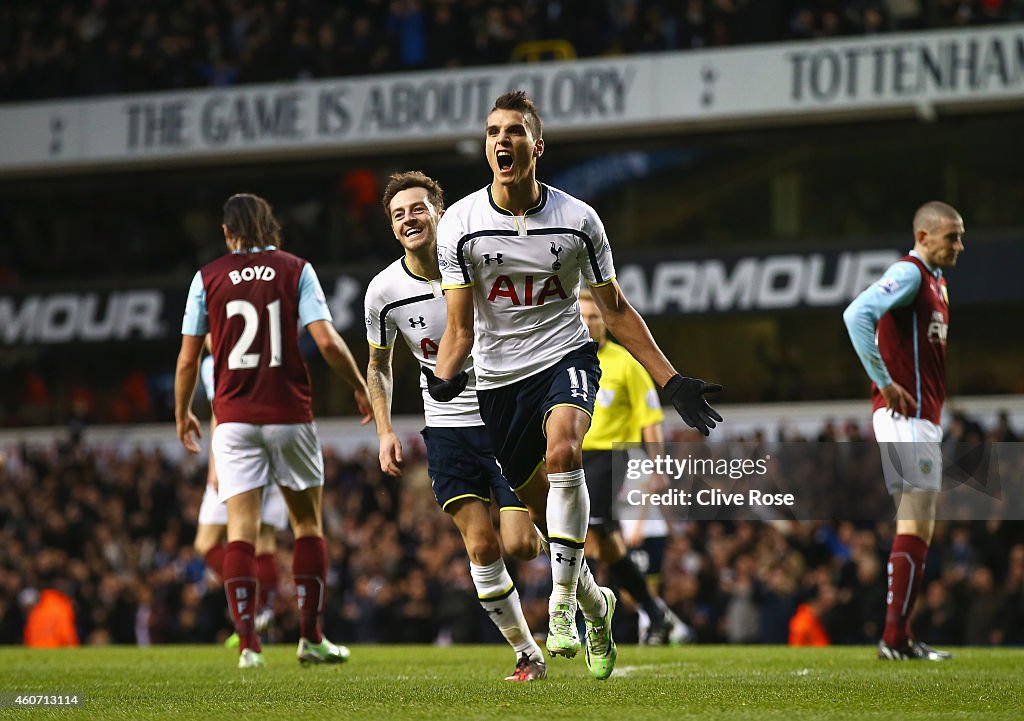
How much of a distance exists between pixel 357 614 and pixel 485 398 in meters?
9.68

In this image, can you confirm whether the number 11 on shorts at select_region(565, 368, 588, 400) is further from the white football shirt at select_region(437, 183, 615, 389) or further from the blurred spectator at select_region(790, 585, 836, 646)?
the blurred spectator at select_region(790, 585, 836, 646)

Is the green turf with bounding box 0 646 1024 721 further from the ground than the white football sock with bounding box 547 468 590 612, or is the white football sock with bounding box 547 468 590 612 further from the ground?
the white football sock with bounding box 547 468 590 612

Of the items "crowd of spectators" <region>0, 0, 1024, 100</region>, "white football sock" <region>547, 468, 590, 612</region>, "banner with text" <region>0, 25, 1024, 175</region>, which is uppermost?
"crowd of spectators" <region>0, 0, 1024, 100</region>

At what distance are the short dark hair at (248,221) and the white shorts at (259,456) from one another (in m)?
0.96

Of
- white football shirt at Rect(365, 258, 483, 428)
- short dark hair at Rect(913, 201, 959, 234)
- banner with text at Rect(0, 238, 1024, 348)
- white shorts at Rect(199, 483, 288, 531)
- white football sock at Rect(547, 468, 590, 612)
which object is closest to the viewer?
white football sock at Rect(547, 468, 590, 612)

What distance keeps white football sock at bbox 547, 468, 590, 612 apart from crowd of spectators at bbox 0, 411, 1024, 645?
5061 millimetres

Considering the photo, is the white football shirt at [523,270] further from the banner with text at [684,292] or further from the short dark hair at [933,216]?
the banner with text at [684,292]

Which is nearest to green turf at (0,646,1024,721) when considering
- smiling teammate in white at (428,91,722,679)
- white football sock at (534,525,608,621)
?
white football sock at (534,525,608,621)

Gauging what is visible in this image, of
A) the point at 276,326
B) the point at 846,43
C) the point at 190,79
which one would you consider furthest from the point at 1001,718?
the point at 190,79

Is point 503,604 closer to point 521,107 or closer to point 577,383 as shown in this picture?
point 577,383

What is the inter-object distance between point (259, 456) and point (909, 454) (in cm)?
339

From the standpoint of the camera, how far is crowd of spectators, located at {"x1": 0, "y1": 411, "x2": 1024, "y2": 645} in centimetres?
1340

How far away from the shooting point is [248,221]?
783 centimetres

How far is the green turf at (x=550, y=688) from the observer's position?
5.01 m
